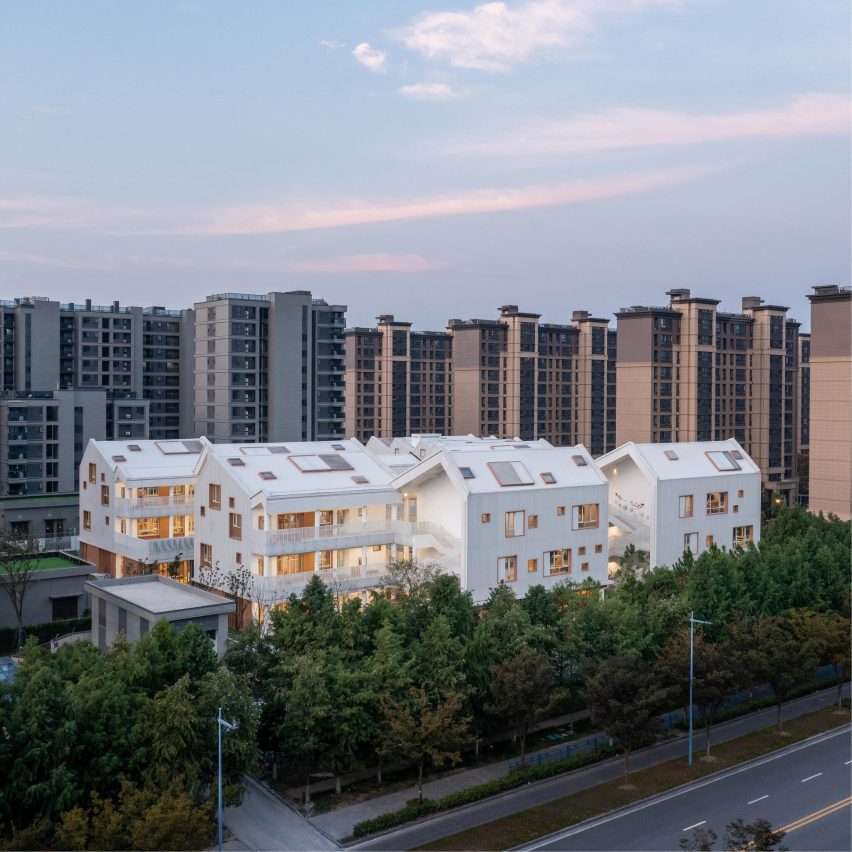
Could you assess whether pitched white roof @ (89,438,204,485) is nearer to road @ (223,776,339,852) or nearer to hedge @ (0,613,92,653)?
hedge @ (0,613,92,653)

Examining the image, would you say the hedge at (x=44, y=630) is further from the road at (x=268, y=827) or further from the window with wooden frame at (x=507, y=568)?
the window with wooden frame at (x=507, y=568)

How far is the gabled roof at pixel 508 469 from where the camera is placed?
50.1 m

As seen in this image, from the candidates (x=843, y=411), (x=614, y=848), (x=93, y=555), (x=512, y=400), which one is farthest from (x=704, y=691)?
(x=512, y=400)

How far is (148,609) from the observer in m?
36.6

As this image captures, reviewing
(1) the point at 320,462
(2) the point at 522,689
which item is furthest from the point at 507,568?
(2) the point at 522,689

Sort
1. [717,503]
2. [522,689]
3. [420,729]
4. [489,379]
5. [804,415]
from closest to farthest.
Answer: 1. [420,729]
2. [522,689]
3. [717,503]
4. [489,379]
5. [804,415]

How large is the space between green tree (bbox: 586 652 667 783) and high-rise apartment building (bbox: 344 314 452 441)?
93672 millimetres

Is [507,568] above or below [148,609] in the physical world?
below

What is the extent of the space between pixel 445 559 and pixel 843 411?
1824 inches

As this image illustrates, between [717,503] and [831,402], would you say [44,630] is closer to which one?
[717,503]

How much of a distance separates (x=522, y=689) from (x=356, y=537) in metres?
17.5

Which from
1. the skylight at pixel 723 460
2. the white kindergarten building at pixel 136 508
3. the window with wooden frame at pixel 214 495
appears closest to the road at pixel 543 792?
the skylight at pixel 723 460

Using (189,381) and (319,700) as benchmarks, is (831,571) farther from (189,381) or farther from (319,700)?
(189,381)

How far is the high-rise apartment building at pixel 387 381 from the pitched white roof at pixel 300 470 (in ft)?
236
